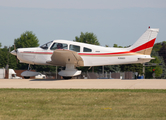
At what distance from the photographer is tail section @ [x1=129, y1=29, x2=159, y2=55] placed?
52.6 feet

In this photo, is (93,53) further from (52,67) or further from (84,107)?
(52,67)

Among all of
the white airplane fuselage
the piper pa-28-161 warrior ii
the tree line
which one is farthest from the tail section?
the tree line

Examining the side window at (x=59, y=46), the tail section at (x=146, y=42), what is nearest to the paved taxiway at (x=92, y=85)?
the tail section at (x=146, y=42)

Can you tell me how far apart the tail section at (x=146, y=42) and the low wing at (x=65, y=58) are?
148 inches

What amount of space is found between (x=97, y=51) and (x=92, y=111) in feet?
33.7

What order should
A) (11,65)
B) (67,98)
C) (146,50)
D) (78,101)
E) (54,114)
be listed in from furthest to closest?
(11,65) → (146,50) → (67,98) → (78,101) → (54,114)

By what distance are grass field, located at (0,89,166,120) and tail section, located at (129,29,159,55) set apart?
7.93 metres

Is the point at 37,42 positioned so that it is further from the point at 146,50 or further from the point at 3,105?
the point at 3,105

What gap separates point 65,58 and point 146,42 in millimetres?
5463

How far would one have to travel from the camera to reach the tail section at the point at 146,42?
16.0 m

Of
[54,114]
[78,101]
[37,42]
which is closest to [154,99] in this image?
[78,101]

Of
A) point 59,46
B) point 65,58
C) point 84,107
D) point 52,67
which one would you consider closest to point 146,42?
point 65,58

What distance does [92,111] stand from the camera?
21.2 feet

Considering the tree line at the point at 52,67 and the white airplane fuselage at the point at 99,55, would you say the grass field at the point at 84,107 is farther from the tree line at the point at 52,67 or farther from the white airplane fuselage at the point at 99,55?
the tree line at the point at 52,67
